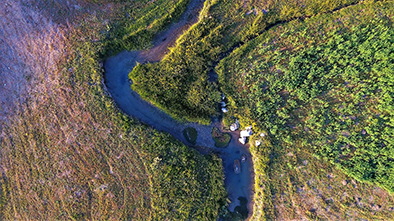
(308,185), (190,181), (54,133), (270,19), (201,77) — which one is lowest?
(54,133)

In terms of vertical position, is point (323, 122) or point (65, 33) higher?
point (323, 122)

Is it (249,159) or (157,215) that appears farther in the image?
(249,159)

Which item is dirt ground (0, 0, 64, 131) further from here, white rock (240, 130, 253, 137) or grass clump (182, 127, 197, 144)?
white rock (240, 130, 253, 137)

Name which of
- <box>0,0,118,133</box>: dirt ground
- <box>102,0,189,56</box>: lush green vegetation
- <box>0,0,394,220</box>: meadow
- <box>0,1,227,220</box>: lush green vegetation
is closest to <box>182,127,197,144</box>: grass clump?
<box>0,1,227,220</box>: lush green vegetation

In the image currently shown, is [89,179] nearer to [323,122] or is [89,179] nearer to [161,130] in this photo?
[161,130]

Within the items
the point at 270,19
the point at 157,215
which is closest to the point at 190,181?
the point at 157,215
